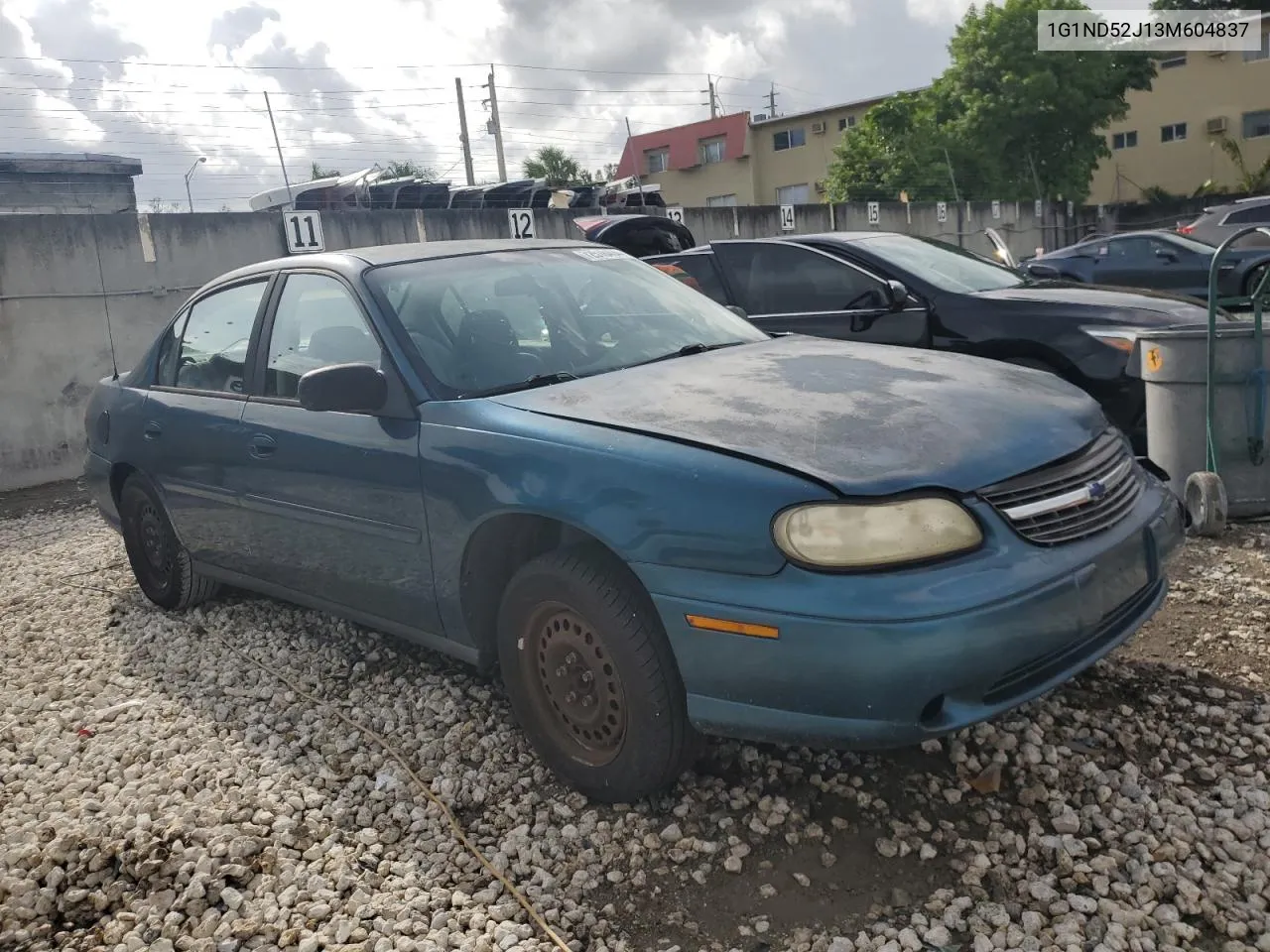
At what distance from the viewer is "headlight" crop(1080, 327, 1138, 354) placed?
536 cm

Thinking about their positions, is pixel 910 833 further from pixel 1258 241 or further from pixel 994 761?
pixel 1258 241

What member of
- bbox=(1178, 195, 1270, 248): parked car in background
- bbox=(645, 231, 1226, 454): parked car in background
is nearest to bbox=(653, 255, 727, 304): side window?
bbox=(645, 231, 1226, 454): parked car in background

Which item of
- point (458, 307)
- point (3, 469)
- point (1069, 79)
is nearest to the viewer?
point (458, 307)

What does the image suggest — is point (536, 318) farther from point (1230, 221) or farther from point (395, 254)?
point (1230, 221)

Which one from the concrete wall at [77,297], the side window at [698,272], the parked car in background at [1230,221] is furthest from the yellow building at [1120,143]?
the side window at [698,272]

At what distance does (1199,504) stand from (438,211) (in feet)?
32.2

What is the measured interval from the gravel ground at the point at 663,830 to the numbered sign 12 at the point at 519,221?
9.78 meters

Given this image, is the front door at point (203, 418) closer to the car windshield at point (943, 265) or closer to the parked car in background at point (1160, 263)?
the car windshield at point (943, 265)

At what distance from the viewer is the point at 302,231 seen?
1093cm

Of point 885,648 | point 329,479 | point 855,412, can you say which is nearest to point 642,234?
point 329,479

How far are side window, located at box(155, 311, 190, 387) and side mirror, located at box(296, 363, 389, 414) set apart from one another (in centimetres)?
169

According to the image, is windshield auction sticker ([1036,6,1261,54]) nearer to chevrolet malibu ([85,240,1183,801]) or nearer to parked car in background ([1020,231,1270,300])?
parked car in background ([1020,231,1270,300])

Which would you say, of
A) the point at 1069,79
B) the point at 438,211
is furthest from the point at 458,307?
the point at 1069,79

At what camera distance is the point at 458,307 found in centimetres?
343
